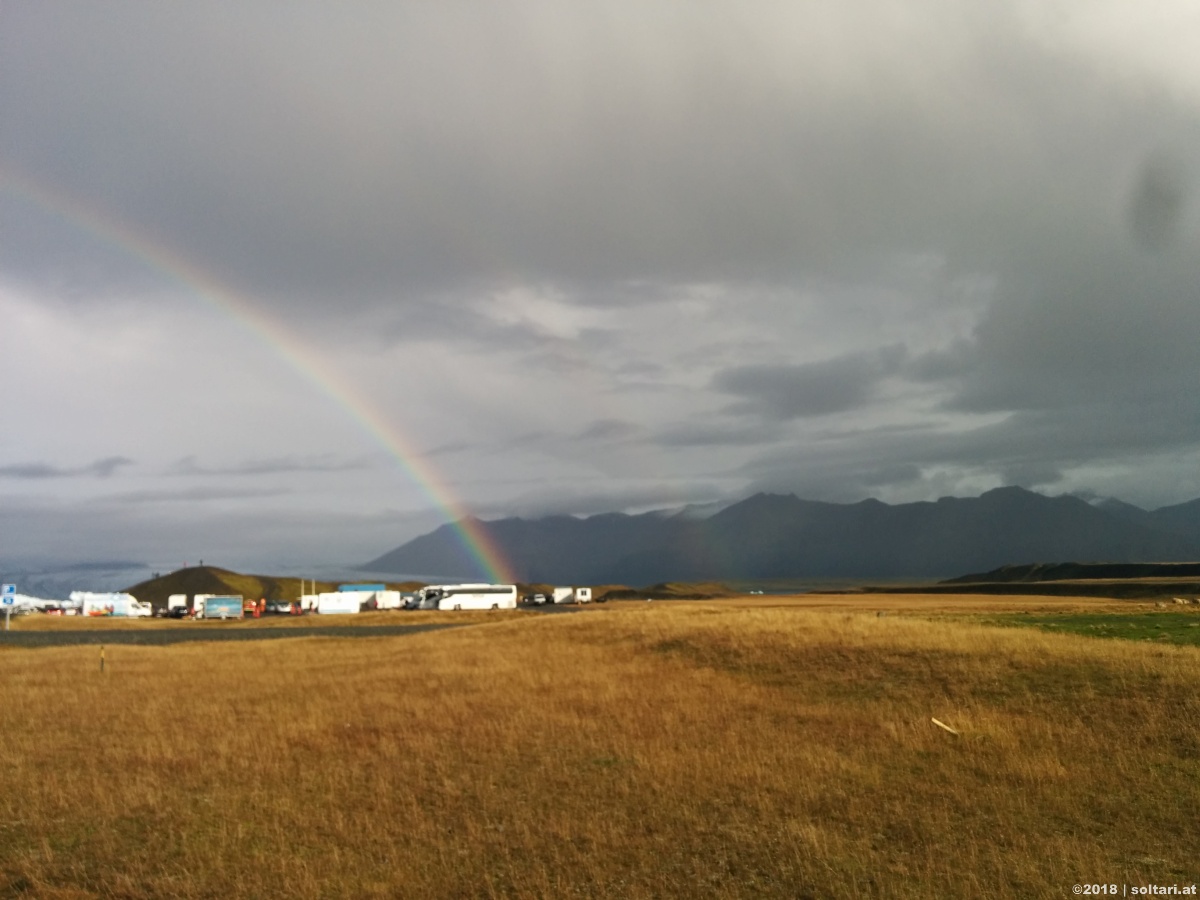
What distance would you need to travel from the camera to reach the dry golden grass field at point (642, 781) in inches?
417

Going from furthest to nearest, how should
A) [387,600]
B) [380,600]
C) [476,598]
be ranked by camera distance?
[387,600] → [380,600] → [476,598]

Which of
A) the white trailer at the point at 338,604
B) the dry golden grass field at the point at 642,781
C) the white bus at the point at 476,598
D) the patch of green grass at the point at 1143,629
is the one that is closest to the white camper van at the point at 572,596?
the white bus at the point at 476,598

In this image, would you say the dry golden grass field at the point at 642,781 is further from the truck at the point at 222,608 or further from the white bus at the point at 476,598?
the white bus at the point at 476,598

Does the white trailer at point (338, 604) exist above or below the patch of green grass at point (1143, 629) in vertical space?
above

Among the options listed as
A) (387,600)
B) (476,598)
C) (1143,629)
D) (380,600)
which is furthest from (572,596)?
(1143,629)

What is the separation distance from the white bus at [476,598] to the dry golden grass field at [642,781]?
4631 inches

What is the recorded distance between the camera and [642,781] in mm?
Answer: 15164

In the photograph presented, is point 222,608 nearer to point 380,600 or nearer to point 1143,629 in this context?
point 380,600

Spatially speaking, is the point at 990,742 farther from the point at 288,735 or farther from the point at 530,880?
the point at 288,735

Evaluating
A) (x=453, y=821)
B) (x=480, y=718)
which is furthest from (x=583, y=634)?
(x=453, y=821)

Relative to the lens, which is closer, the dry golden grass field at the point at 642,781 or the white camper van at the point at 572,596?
the dry golden grass field at the point at 642,781

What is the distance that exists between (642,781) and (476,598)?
136204 millimetres

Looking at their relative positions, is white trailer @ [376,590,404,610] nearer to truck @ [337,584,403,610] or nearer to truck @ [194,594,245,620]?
truck @ [337,584,403,610]

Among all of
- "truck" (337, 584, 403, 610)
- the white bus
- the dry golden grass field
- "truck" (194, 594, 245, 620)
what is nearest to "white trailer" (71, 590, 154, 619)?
"truck" (194, 594, 245, 620)
